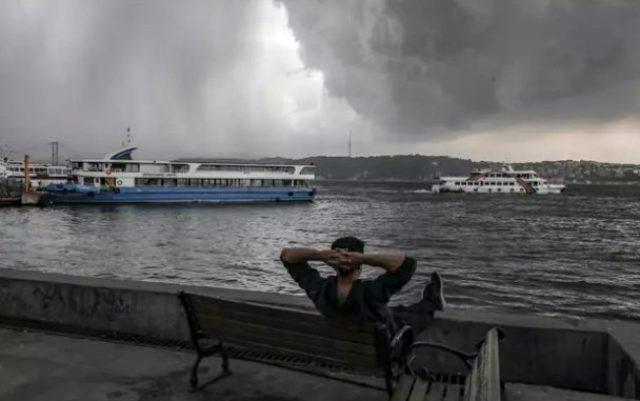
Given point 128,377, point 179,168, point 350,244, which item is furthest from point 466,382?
point 179,168

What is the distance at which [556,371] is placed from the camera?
3957 millimetres

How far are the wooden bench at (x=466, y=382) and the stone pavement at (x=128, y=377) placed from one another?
48 centimetres

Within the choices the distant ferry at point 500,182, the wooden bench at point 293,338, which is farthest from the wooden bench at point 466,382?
the distant ferry at point 500,182

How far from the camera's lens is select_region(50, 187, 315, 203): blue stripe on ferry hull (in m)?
60.6

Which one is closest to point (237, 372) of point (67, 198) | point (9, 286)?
point (9, 286)

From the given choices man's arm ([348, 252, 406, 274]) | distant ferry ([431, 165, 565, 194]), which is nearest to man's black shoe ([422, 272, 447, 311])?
man's arm ([348, 252, 406, 274])

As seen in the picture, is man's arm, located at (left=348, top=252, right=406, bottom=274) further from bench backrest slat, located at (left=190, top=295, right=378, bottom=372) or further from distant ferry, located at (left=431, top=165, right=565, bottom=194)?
distant ferry, located at (left=431, top=165, right=565, bottom=194)

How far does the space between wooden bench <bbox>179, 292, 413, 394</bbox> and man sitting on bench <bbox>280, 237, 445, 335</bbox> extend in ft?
0.45

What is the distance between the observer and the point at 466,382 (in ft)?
10.0

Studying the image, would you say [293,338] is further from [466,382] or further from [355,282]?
[466,382]

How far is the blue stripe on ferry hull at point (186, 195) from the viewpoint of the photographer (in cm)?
6059

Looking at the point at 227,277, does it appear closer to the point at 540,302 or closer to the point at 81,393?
the point at 540,302

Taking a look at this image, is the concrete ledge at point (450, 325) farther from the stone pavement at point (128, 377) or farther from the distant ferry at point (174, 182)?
the distant ferry at point (174, 182)

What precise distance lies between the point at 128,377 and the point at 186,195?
60800 mm
